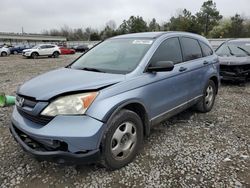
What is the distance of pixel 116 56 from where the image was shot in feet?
12.6

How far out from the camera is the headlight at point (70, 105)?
8.83ft

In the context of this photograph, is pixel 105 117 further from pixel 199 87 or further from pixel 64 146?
pixel 199 87

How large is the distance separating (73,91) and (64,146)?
0.61 metres

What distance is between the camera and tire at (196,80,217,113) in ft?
16.8

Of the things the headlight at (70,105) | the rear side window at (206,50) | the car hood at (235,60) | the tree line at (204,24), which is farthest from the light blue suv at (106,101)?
the tree line at (204,24)

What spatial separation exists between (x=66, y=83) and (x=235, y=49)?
774 centimetres

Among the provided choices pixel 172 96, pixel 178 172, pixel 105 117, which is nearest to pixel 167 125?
pixel 172 96

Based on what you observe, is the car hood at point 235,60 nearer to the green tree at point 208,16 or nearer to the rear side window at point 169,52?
the rear side window at point 169,52

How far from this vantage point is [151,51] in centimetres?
363

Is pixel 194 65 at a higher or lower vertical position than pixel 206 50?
lower

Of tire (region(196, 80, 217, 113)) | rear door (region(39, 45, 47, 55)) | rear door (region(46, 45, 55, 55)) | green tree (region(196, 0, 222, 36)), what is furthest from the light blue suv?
green tree (region(196, 0, 222, 36))

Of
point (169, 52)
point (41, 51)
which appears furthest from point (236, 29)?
point (169, 52)

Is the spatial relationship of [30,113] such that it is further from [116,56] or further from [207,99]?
[207,99]

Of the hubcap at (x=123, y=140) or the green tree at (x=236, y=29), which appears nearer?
the hubcap at (x=123, y=140)
